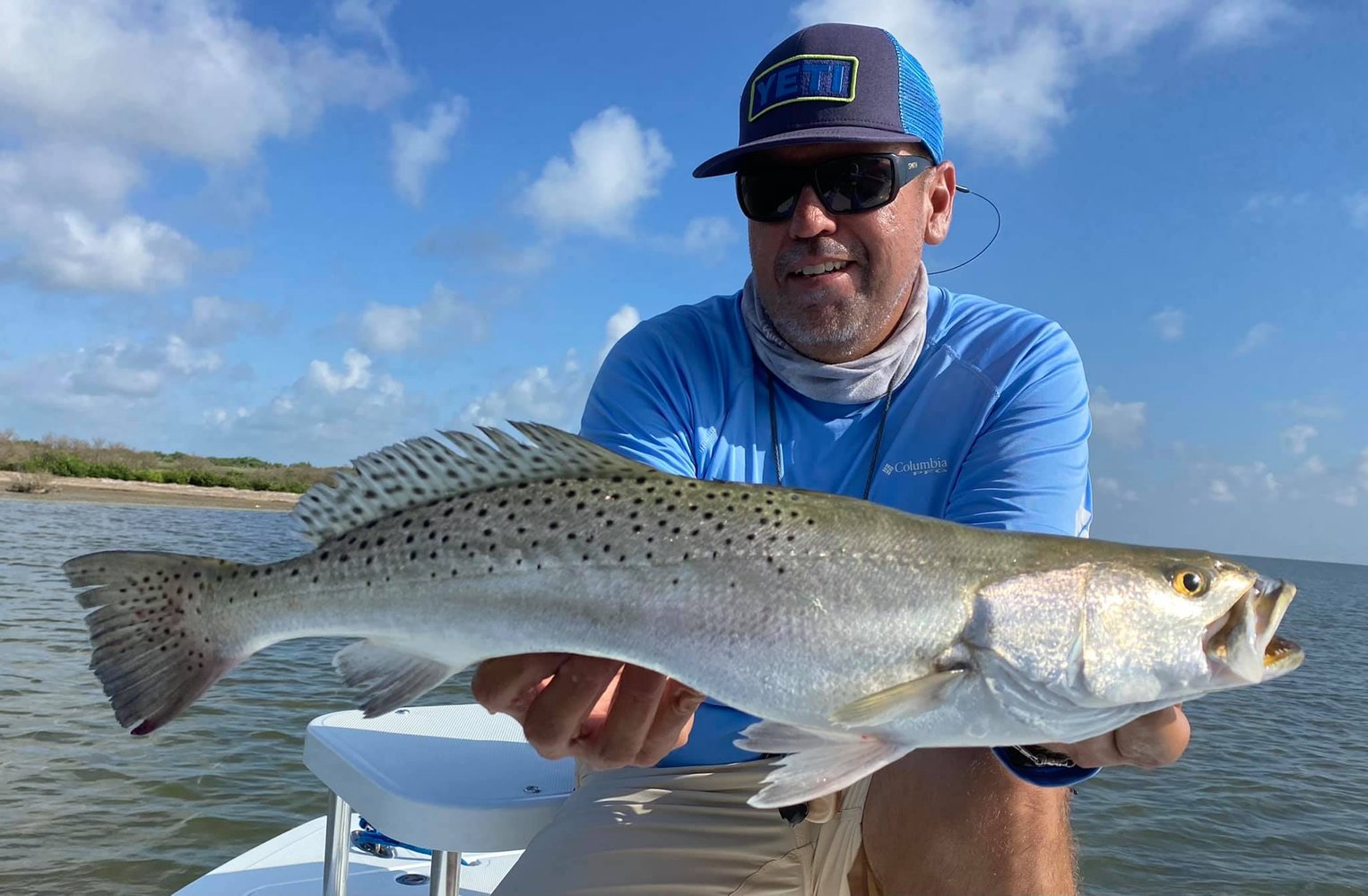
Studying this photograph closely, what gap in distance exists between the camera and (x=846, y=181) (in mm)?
4020

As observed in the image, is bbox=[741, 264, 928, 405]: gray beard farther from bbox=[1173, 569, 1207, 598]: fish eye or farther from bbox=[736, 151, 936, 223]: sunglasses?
bbox=[1173, 569, 1207, 598]: fish eye

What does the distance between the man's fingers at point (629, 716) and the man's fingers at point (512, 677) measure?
22cm

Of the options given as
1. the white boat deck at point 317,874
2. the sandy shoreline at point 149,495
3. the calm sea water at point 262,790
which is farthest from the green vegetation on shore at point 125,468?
the white boat deck at point 317,874

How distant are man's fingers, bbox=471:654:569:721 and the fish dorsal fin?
1.81ft

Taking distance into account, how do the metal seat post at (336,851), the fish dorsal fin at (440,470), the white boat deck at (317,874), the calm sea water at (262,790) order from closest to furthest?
1. the fish dorsal fin at (440,470)
2. the metal seat post at (336,851)
3. the white boat deck at (317,874)
4. the calm sea water at (262,790)

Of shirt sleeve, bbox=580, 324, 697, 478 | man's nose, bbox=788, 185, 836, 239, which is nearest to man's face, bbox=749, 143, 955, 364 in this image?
man's nose, bbox=788, 185, 836, 239

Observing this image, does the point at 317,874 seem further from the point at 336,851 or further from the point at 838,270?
the point at 838,270

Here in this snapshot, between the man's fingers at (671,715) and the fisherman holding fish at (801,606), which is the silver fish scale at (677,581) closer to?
the fisherman holding fish at (801,606)

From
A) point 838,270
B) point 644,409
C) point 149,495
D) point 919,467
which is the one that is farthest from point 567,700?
point 149,495

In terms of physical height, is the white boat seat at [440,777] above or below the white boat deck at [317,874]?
above

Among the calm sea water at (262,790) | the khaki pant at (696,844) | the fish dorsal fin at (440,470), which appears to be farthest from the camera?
the calm sea water at (262,790)

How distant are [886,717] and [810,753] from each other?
0.78ft

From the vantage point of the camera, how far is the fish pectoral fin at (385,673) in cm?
268

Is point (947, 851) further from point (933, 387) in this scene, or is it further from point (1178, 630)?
point (933, 387)
